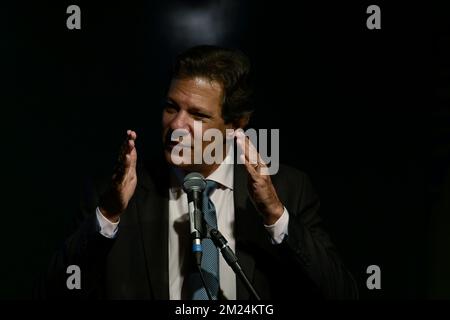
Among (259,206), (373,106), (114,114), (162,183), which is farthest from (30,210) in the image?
(373,106)

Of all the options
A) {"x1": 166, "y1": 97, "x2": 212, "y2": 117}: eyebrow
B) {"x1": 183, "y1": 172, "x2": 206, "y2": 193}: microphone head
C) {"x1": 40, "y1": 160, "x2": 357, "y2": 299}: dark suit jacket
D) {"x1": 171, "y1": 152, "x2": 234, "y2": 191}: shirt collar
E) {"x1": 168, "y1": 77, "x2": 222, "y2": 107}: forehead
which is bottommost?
{"x1": 40, "y1": 160, "x2": 357, "y2": 299}: dark suit jacket

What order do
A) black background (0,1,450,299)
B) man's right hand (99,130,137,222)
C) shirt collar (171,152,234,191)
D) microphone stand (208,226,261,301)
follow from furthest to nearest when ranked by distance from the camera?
black background (0,1,450,299)
shirt collar (171,152,234,191)
man's right hand (99,130,137,222)
microphone stand (208,226,261,301)

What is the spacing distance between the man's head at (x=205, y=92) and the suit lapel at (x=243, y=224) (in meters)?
0.11

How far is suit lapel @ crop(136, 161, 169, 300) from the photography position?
7.30ft

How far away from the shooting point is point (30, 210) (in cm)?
278

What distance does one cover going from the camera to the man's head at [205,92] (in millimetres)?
2301

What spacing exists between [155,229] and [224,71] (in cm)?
57

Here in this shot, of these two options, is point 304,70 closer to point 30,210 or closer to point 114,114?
point 114,114

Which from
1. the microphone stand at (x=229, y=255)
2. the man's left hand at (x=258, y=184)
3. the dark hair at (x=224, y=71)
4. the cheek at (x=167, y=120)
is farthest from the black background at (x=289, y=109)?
the microphone stand at (x=229, y=255)

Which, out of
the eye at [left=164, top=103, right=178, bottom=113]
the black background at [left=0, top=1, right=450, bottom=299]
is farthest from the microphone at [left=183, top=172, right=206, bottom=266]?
the black background at [left=0, top=1, right=450, bottom=299]

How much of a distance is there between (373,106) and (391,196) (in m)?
0.38

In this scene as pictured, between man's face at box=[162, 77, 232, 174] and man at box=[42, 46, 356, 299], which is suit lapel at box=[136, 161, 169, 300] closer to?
man at box=[42, 46, 356, 299]

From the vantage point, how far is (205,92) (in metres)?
2.33
